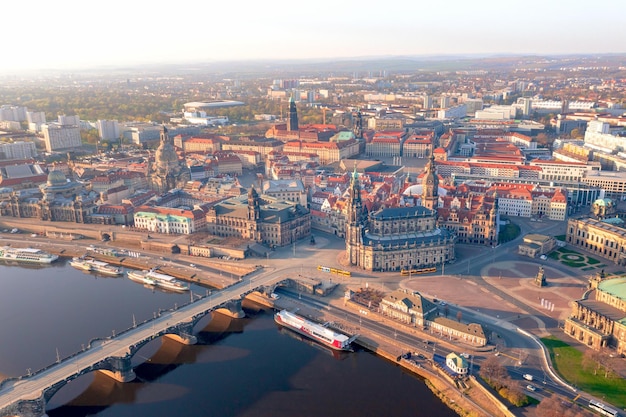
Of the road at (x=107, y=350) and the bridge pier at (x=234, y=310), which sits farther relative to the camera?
the bridge pier at (x=234, y=310)

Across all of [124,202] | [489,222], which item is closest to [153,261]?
[124,202]

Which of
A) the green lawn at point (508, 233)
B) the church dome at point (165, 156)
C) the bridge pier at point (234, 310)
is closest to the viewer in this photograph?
the bridge pier at point (234, 310)

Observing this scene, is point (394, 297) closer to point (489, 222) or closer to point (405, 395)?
point (405, 395)

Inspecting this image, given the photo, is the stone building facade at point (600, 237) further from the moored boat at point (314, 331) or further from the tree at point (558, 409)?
the moored boat at point (314, 331)

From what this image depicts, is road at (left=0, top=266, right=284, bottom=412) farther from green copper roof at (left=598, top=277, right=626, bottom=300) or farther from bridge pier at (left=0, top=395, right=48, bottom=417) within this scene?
green copper roof at (left=598, top=277, right=626, bottom=300)

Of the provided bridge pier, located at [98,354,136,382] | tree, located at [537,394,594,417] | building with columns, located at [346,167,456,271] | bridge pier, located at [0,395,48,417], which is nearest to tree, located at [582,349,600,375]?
tree, located at [537,394,594,417]

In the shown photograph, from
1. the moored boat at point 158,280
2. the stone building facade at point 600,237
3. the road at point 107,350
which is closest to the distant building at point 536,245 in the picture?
the stone building facade at point 600,237

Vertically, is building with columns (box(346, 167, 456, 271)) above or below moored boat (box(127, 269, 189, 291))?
above
